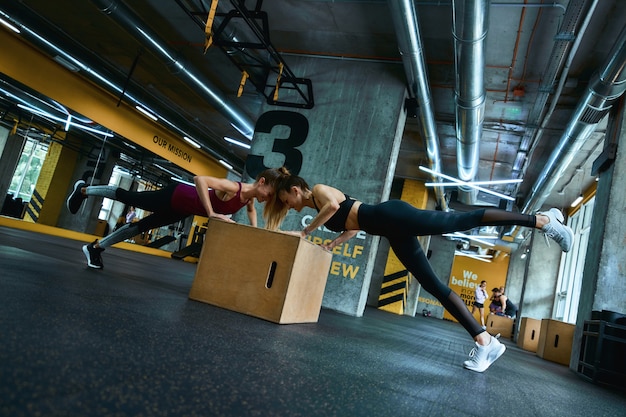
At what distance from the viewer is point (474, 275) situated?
23.4 metres

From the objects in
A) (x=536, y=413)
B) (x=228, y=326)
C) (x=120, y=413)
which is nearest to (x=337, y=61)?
(x=228, y=326)

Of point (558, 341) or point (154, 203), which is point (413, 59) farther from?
point (558, 341)

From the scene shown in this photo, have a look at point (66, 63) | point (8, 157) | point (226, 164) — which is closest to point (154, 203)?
point (66, 63)

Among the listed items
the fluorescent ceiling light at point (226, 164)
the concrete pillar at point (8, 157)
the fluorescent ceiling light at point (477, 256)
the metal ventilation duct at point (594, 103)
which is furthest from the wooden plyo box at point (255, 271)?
the fluorescent ceiling light at point (477, 256)

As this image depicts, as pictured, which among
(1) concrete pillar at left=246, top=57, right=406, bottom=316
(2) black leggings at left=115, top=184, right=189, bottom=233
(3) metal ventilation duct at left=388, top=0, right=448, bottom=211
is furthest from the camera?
(1) concrete pillar at left=246, top=57, right=406, bottom=316

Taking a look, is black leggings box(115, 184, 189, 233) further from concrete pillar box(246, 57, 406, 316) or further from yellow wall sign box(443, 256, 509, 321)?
yellow wall sign box(443, 256, 509, 321)

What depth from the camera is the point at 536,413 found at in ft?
5.73

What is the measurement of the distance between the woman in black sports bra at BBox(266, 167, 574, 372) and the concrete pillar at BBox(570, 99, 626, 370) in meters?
1.96

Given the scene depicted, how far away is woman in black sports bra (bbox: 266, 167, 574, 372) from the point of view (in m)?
2.38

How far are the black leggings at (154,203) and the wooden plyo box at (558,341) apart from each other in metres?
4.92

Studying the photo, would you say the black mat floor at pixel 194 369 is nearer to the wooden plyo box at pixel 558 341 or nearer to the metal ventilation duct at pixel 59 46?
the wooden plyo box at pixel 558 341

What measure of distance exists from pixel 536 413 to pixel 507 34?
4728 millimetres

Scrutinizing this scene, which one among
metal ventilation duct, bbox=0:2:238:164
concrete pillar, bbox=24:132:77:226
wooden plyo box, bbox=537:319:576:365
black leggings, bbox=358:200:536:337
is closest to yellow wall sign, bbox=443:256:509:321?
wooden plyo box, bbox=537:319:576:365

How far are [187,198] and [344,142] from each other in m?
3.30
